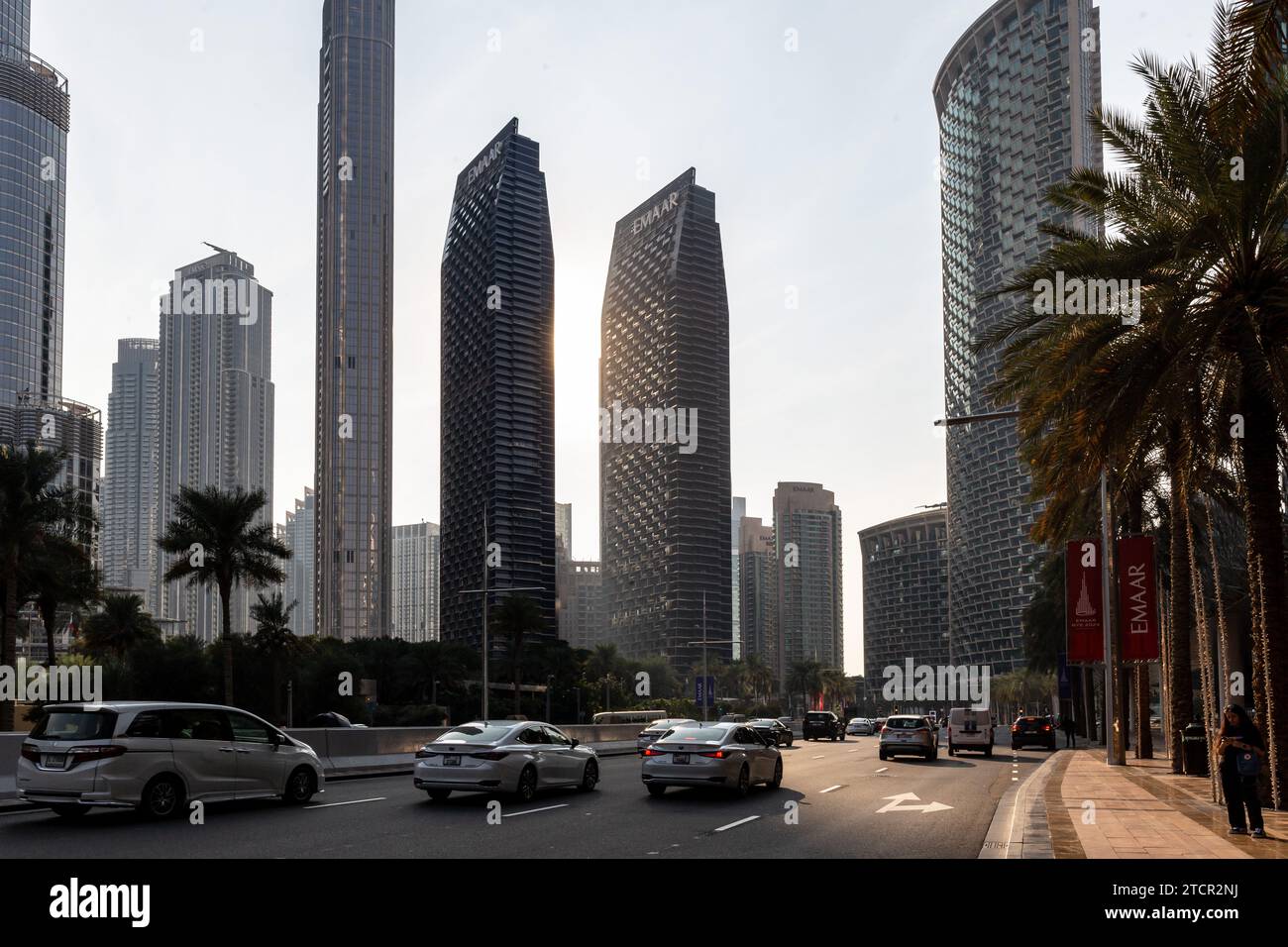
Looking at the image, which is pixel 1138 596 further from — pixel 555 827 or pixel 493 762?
pixel 555 827

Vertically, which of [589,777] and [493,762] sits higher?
[493,762]

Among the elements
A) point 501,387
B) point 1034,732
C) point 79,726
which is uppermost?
point 501,387

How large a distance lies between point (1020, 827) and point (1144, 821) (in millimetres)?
2004

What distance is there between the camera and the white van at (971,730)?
138 feet

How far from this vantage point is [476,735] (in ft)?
65.5

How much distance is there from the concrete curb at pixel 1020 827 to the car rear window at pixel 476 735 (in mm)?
8116

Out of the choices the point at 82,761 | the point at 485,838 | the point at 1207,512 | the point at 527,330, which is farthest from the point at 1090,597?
the point at 527,330

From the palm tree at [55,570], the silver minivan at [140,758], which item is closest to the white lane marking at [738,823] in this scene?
the silver minivan at [140,758]

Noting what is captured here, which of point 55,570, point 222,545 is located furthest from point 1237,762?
point 222,545

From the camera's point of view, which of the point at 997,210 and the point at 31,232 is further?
the point at 31,232

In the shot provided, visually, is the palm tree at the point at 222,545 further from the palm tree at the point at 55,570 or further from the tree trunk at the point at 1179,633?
the tree trunk at the point at 1179,633

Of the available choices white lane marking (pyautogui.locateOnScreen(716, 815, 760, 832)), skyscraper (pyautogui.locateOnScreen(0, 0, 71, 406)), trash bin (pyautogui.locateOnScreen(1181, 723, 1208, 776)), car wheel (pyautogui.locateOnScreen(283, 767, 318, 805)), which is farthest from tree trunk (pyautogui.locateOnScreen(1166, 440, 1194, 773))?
skyscraper (pyautogui.locateOnScreen(0, 0, 71, 406))

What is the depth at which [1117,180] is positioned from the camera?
19781mm

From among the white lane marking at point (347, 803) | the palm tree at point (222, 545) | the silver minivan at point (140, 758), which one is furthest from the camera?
the palm tree at point (222, 545)
